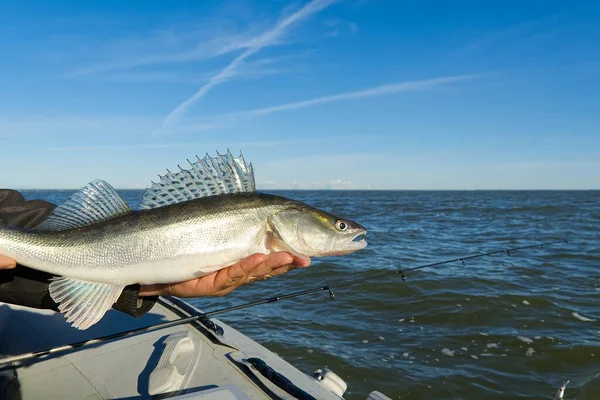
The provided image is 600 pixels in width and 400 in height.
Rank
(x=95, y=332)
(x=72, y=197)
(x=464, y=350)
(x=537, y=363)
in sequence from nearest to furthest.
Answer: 1. (x=72, y=197)
2. (x=95, y=332)
3. (x=537, y=363)
4. (x=464, y=350)

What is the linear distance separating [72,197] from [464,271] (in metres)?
11.2

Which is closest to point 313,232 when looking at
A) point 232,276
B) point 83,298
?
point 232,276

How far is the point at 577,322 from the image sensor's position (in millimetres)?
8312

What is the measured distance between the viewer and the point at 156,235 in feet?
10.3

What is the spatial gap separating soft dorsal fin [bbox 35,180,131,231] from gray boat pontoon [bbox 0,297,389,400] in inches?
60.5

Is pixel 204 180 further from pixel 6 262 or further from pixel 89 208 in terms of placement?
pixel 6 262

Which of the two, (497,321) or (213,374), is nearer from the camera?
(213,374)

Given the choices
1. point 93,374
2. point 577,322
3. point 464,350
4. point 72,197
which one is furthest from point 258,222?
point 577,322

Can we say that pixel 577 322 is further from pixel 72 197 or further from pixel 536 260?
pixel 72 197

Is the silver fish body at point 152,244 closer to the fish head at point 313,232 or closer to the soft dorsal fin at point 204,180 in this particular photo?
the soft dorsal fin at point 204,180

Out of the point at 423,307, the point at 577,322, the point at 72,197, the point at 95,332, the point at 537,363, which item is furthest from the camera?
the point at 423,307

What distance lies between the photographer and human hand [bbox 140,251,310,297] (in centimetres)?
330

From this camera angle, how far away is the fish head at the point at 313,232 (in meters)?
3.43

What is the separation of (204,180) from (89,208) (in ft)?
3.03
